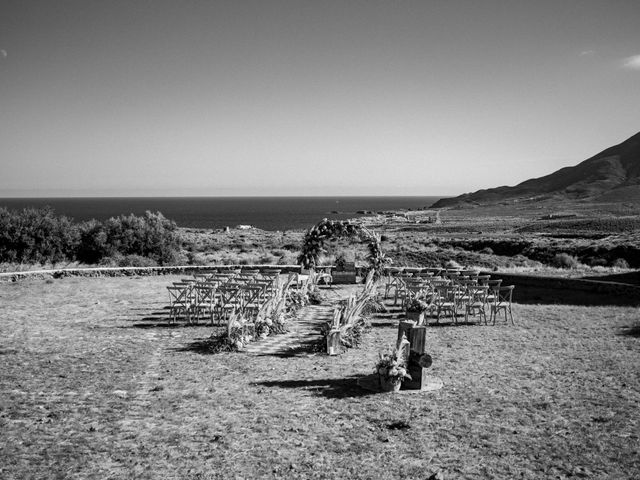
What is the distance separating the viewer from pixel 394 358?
756 cm

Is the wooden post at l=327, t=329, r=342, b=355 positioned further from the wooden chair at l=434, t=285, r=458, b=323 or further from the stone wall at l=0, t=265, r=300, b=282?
the stone wall at l=0, t=265, r=300, b=282

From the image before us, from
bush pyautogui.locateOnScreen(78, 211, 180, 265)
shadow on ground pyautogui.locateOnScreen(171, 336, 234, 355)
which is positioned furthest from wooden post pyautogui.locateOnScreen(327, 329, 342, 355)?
bush pyautogui.locateOnScreen(78, 211, 180, 265)

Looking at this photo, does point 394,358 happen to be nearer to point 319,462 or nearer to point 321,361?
point 321,361

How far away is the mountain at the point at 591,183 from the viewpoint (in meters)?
122

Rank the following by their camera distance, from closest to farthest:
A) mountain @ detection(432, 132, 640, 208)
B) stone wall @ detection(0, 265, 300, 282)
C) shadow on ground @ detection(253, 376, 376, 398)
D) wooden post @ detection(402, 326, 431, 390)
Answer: shadow on ground @ detection(253, 376, 376, 398) < wooden post @ detection(402, 326, 431, 390) < stone wall @ detection(0, 265, 300, 282) < mountain @ detection(432, 132, 640, 208)

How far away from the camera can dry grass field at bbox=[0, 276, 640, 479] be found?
17.0 feet

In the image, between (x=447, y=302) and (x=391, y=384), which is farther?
(x=447, y=302)

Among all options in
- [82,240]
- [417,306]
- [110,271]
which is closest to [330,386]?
[417,306]

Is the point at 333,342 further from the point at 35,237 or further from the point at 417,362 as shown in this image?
the point at 35,237

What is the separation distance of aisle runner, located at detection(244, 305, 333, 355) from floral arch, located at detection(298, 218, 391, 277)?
4.76 meters

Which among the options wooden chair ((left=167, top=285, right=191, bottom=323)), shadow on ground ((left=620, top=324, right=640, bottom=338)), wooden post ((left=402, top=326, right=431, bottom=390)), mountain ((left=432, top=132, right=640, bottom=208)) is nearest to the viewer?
wooden post ((left=402, top=326, right=431, bottom=390))

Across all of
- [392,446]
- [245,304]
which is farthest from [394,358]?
[245,304]

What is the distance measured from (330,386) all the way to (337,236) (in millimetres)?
11130

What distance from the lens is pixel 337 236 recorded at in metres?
18.5
